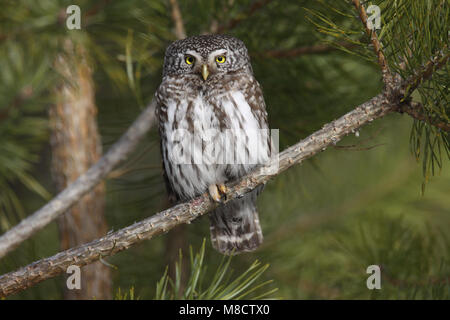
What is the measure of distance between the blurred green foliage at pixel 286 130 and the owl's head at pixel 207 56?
0.15 meters

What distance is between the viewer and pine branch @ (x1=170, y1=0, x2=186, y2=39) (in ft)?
6.97

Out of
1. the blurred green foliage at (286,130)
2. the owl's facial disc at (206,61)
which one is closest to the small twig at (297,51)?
the blurred green foliage at (286,130)

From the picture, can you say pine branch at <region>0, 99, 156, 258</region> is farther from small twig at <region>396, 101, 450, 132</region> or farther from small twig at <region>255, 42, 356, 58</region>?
small twig at <region>396, 101, 450, 132</region>

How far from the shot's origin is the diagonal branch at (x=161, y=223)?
4.74ft

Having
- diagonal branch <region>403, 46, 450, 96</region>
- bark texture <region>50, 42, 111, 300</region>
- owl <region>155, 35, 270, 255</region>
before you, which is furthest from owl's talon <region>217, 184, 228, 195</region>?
bark texture <region>50, 42, 111, 300</region>

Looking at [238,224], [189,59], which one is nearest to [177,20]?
[189,59]

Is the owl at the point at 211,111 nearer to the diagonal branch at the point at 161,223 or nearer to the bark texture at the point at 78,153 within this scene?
the diagonal branch at the point at 161,223

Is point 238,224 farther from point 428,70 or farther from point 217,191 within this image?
point 428,70

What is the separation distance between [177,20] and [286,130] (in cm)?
66

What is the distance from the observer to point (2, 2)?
86.3 inches

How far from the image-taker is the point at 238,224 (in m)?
2.39

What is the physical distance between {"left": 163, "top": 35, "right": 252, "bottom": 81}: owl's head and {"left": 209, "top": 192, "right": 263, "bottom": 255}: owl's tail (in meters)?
0.64

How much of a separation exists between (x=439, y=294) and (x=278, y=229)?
1.25 metres
